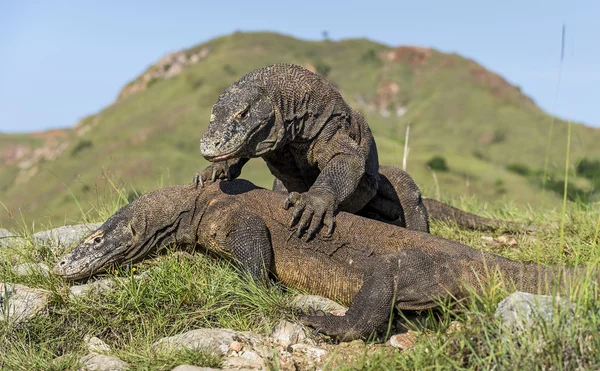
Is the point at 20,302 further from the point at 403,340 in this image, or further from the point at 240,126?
the point at 403,340

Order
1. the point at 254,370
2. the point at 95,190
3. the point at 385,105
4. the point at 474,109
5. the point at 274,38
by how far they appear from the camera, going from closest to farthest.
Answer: the point at 254,370, the point at 95,190, the point at 474,109, the point at 385,105, the point at 274,38

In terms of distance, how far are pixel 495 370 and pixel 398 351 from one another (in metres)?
0.76

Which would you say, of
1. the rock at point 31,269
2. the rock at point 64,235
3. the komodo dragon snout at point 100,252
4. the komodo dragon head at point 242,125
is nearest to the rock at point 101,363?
the komodo dragon snout at point 100,252

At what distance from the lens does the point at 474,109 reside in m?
68.3

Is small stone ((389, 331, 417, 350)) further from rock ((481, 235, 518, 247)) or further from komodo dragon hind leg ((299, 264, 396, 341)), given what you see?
rock ((481, 235, 518, 247))

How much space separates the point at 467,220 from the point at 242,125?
3452mm

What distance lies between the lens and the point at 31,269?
6.09 metres

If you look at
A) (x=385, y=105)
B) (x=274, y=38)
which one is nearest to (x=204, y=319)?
(x=385, y=105)

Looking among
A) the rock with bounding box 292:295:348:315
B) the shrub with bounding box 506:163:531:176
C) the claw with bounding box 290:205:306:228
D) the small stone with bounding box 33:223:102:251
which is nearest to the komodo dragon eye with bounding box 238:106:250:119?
the claw with bounding box 290:205:306:228

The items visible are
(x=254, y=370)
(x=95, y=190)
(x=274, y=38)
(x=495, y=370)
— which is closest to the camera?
(x=495, y=370)

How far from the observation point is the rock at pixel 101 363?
15.1 feet

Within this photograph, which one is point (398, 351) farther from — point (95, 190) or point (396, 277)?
point (95, 190)

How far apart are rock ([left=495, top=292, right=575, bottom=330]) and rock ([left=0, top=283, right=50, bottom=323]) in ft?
11.3

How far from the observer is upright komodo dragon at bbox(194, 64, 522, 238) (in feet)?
18.7
